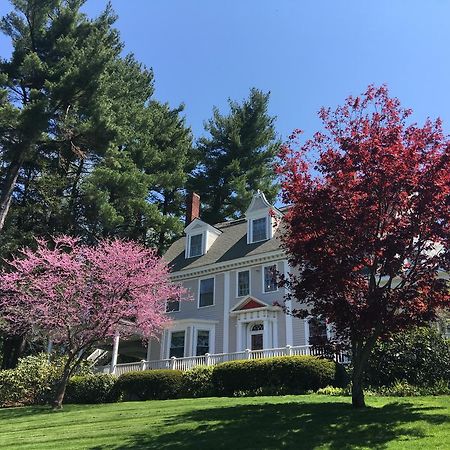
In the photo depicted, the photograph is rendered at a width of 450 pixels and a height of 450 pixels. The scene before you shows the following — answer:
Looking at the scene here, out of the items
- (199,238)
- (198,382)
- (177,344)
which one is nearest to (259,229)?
(199,238)

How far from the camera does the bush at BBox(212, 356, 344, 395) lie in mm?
14336

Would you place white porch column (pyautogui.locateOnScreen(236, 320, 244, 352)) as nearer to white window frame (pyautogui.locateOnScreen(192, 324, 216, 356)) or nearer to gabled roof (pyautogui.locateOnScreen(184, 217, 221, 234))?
white window frame (pyautogui.locateOnScreen(192, 324, 216, 356))

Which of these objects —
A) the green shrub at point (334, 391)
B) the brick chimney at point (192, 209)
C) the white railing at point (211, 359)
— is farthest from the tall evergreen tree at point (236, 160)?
the green shrub at point (334, 391)

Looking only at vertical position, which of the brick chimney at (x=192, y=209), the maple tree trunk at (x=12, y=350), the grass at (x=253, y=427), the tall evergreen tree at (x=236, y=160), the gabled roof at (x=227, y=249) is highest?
the tall evergreen tree at (x=236, y=160)

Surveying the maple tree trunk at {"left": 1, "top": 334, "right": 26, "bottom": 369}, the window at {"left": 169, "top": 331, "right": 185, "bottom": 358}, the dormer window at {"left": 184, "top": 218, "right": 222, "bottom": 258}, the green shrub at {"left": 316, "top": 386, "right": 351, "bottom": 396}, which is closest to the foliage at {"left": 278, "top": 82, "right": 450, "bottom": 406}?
the green shrub at {"left": 316, "top": 386, "right": 351, "bottom": 396}

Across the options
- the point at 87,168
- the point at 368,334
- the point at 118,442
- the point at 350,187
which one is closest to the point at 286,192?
the point at 350,187

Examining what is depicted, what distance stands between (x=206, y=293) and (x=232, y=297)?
70.8 inches

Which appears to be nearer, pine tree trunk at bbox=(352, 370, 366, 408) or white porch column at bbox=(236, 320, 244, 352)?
pine tree trunk at bbox=(352, 370, 366, 408)

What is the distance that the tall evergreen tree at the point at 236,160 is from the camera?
38.5 metres

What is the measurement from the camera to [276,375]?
1492 centimetres

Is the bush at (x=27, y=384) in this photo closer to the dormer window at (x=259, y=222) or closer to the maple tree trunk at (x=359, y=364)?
the dormer window at (x=259, y=222)

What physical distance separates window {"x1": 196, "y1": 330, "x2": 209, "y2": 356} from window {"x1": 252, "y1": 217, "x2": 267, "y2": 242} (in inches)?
208

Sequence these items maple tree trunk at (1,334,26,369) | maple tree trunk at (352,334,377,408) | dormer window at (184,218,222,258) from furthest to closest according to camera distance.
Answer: dormer window at (184,218,222,258), maple tree trunk at (1,334,26,369), maple tree trunk at (352,334,377,408)

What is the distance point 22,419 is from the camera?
13227mm
